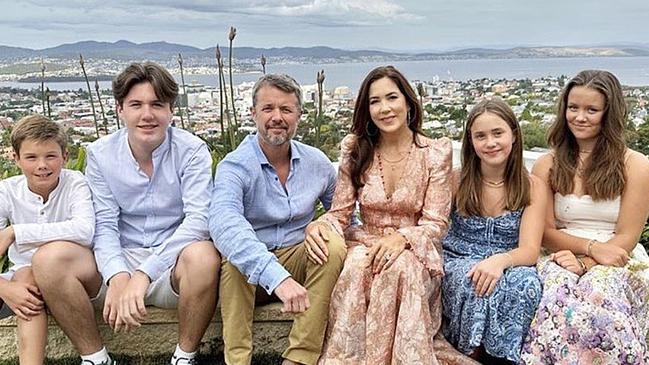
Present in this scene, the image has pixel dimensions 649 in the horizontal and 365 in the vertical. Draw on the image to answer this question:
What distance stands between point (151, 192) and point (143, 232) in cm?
20

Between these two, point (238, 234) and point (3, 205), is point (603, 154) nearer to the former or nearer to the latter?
point (238, 234)

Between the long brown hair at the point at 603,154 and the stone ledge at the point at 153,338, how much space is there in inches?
60.9

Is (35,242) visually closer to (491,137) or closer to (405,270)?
(405,270)

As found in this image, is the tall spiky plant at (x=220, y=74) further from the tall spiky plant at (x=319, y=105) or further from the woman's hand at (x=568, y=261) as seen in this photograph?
the woman's hand at (x=568, y=261)

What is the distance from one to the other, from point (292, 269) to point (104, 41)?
3178 millimetres

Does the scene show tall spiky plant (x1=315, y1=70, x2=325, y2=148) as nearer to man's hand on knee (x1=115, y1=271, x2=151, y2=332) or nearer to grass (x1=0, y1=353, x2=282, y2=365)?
grass (x1=0, y1=353, x2=282, y2=365)

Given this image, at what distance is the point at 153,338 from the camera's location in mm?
3705

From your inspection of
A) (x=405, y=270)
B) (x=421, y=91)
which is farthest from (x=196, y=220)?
(x=421, y=91)

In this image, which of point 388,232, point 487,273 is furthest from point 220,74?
point 487,273

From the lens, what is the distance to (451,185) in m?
3.53

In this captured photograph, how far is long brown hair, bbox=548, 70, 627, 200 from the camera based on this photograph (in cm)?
346

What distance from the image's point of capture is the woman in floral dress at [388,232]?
10.3ft

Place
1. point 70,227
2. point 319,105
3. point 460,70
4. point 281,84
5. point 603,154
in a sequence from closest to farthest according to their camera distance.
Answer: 1. point 70,227
2. point 281,84
3. point 603,154
4. point 319,105
5. point 460,70

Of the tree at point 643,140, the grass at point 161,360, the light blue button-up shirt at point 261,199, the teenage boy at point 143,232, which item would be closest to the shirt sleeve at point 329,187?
the light blue button-up shirt at point 261,199
